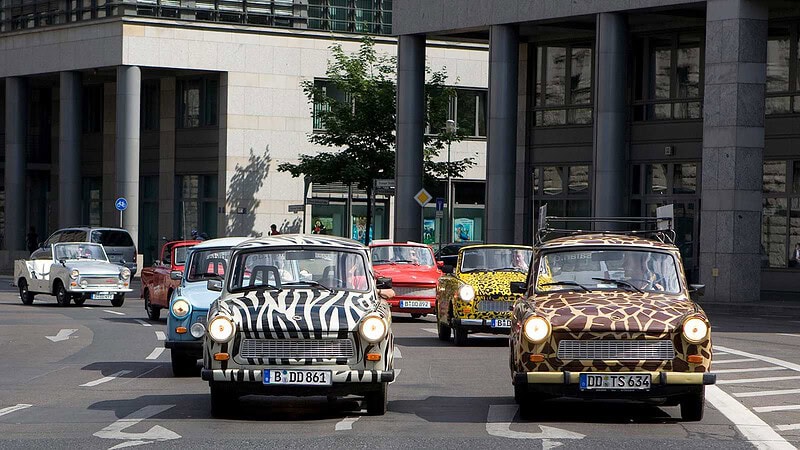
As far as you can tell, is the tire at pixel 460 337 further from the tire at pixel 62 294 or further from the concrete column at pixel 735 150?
the tire at pixel 62 294

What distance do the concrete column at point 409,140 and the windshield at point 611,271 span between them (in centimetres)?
3357

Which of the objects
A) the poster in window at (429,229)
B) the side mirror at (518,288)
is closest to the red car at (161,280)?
the side mirror at (518,288)

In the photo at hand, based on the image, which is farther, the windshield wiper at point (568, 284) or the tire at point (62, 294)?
the tire at point (62, 294)

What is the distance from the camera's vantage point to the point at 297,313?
43.4ft

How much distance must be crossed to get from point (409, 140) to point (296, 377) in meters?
35.4

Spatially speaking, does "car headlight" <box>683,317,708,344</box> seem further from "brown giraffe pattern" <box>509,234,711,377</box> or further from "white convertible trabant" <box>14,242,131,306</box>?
"white convertible trabant" <box>14,242,131,306</box>

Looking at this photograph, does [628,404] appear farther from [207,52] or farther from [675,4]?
[207,52]

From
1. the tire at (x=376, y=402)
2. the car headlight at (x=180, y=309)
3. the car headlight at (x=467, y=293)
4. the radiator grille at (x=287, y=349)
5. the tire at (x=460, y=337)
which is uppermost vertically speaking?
the radiator grille at (x=287, y=349)

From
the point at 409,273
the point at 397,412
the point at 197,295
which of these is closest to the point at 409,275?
the point at 409,273

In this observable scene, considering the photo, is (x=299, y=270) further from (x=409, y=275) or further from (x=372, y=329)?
(x=409, y=275)

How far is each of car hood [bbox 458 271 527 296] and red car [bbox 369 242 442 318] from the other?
5130 millimetres

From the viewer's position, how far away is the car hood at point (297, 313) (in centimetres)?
1309

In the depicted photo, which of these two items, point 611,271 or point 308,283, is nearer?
point 308,283

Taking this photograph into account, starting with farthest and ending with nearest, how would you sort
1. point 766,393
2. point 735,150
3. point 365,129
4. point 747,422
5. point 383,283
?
point 365,129 → point 735,150 → point 766,393 → point 383,283 → point 747,422
